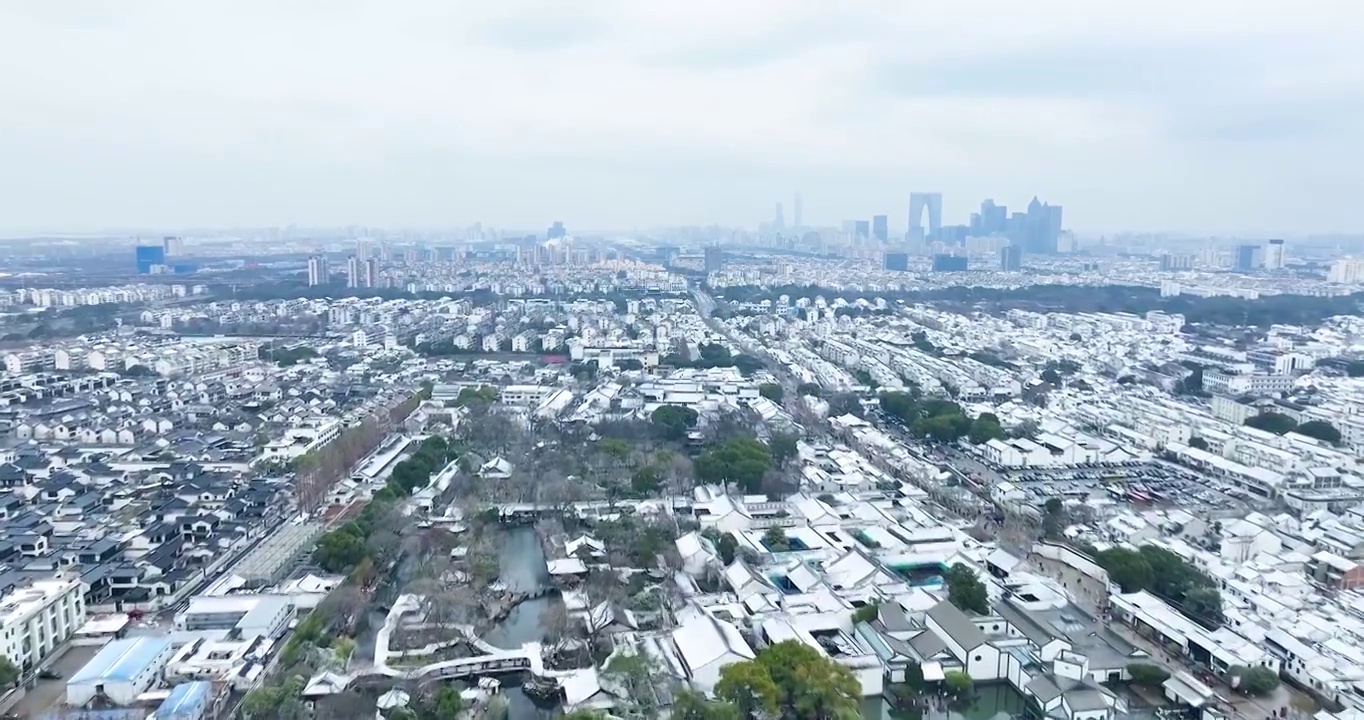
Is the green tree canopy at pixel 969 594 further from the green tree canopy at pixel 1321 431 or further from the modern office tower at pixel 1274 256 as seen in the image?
the modern office tower at pixel 1274 256

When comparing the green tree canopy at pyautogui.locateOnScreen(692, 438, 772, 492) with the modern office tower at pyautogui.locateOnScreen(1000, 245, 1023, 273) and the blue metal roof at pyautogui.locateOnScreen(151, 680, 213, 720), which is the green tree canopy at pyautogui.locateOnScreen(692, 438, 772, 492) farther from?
the modern office tower at pyautogui.locateOnScreen(1000, 245, 1023, 273)

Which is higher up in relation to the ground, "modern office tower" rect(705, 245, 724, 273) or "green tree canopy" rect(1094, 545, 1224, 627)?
"modern office tower" rect(705, 245, 724, 273)

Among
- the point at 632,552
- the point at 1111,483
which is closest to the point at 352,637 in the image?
the point at 632,552

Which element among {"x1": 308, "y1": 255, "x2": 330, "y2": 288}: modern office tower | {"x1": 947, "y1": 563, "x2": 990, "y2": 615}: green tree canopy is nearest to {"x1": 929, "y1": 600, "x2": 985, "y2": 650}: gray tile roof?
{"x1": 947, "y1": 563, "x2": 990, "y2": 615}: green tree canopy

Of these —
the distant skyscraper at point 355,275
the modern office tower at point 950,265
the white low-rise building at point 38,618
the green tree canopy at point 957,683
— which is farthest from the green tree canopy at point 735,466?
the modern office tower at point 950,265

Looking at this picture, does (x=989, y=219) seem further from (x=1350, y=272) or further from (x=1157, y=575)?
(x=1157, y=575)

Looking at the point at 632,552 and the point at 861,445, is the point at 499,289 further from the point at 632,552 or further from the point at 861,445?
the point at 632,552

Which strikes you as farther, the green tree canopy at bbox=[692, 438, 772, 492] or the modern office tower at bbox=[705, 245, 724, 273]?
the modern office tower at bbox=[705, 245, 724, 273]
